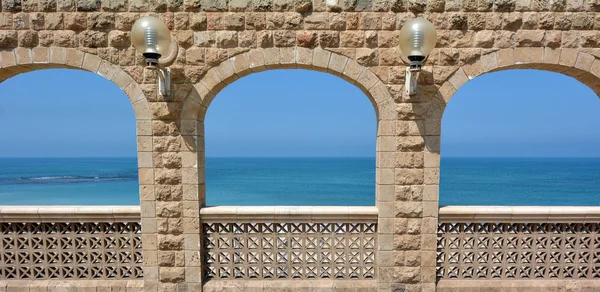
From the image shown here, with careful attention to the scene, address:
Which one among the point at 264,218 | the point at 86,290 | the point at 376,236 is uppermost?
the point at 264,218

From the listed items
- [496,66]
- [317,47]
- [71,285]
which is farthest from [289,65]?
[71,285]

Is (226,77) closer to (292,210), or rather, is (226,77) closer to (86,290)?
(292,210)

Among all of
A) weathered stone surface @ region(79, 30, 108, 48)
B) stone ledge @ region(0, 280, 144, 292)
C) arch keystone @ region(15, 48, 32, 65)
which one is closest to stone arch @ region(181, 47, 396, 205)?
weathered stone surface @ region(79, 30, 108, 48)

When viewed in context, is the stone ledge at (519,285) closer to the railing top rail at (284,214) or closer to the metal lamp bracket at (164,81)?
the railing top rail at (284,214)

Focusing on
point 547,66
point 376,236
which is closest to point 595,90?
point 547,66

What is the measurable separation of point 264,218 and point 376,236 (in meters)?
1.64

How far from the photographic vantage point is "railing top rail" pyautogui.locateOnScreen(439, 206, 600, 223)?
392 cm

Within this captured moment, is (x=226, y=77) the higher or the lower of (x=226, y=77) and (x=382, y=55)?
the lower

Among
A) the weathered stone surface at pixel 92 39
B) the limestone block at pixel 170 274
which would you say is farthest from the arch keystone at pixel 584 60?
the weathered stone surface at pixel 92 39

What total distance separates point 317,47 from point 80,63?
10.4 ft

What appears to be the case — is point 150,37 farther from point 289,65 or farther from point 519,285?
point 519,285

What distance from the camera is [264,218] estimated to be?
4016 mm

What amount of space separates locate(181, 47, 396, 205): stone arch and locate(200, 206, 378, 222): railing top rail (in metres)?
0.43

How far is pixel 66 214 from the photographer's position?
3971 millimetres
